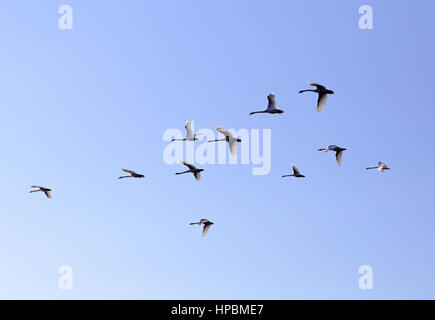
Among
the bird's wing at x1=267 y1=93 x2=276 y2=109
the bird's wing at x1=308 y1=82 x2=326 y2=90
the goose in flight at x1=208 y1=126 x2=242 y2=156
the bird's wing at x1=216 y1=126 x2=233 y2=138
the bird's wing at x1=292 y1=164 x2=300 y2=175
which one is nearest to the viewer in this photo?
the bird's wing at x1=308 y1=82 x2=326 y2=90

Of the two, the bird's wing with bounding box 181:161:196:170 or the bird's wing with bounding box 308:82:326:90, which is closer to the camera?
the bird's wing with bounding box 308:82:326:90

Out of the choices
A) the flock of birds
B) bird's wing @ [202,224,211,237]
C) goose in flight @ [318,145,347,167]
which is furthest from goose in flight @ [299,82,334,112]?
bird's wing @ [202,224,211,237]

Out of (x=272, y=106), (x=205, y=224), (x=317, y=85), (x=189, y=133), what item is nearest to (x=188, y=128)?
(x=189, y=133)

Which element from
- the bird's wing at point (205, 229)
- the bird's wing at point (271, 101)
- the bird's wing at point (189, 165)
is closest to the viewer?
the bird's wing at point (271, 101)

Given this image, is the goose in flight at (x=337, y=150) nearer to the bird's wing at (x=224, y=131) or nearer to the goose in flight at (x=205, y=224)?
the bird's wing at (x=224, y=131)

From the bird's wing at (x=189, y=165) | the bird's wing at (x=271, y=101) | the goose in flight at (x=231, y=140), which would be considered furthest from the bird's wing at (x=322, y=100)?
the bird's wing at (x=189, y=165)

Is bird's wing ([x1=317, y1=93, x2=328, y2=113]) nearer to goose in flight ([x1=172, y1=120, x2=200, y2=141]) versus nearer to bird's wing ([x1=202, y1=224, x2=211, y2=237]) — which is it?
goose in flight ([x1=172, y1=120, x2=200, y2=141])
